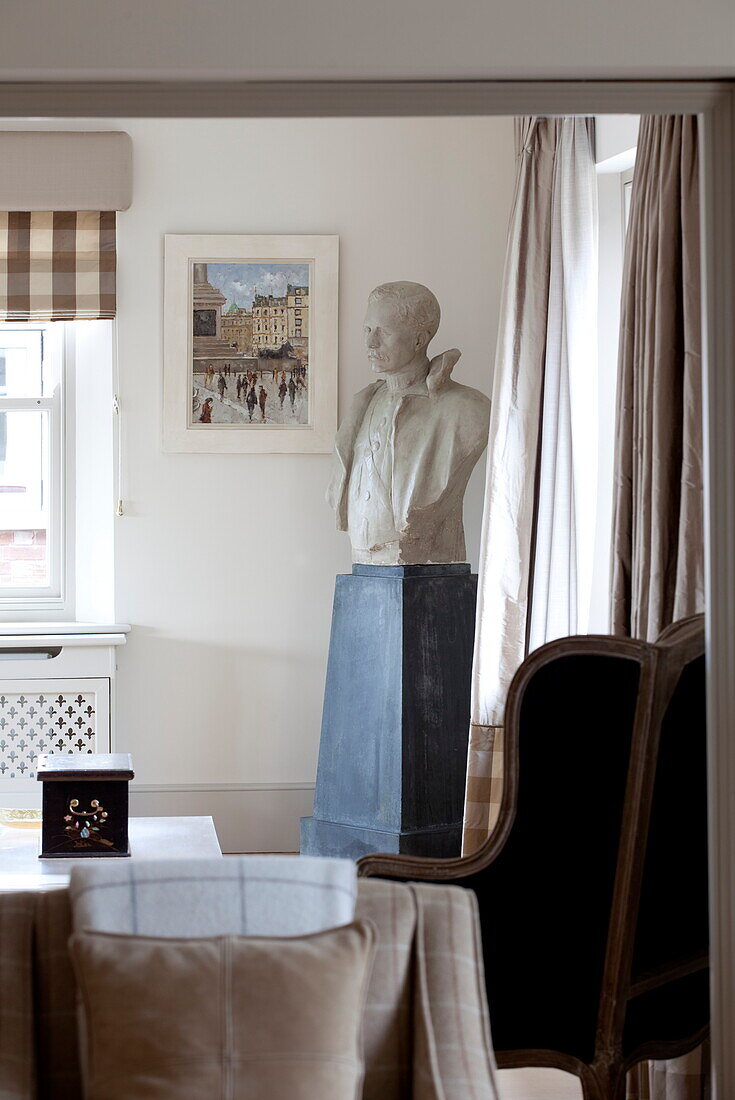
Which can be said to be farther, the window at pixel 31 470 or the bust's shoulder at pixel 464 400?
the window at pixel 31 470

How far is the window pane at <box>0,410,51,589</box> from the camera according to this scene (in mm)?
4621

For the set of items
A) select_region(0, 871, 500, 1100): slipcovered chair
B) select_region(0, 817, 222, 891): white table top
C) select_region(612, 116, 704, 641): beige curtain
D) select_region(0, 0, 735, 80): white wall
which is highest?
select_region(0, 0, 735, 80): white wall

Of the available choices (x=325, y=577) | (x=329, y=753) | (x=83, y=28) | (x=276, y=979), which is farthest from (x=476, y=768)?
(x=83, y=28)

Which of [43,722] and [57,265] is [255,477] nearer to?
[57,265]

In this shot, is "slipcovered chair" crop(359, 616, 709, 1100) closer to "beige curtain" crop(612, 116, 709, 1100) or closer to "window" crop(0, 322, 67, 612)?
"beige curtain" crop(612, 116, 709, 1100)

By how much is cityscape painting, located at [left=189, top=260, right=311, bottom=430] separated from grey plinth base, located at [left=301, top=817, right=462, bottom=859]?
148 cm

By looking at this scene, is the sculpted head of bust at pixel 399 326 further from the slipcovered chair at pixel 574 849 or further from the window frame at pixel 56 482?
the slipcovered chair at pixel 574 849

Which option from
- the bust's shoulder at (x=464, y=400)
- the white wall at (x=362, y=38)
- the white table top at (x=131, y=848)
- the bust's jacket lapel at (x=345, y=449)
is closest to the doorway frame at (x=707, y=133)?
the white wall at (x=362, y=38)

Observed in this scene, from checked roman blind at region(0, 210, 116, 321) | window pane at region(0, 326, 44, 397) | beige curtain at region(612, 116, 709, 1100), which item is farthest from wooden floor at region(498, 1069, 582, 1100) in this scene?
window pane at region(0, 326, 44, 397)

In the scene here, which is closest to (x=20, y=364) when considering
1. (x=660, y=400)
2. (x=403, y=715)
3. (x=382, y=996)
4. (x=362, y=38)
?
(x=403, y=715)

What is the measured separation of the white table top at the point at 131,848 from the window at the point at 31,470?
1.51 metres

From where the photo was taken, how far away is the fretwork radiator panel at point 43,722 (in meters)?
4.35

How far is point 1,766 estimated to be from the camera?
4355 mm

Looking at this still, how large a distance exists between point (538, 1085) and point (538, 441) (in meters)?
1.68
